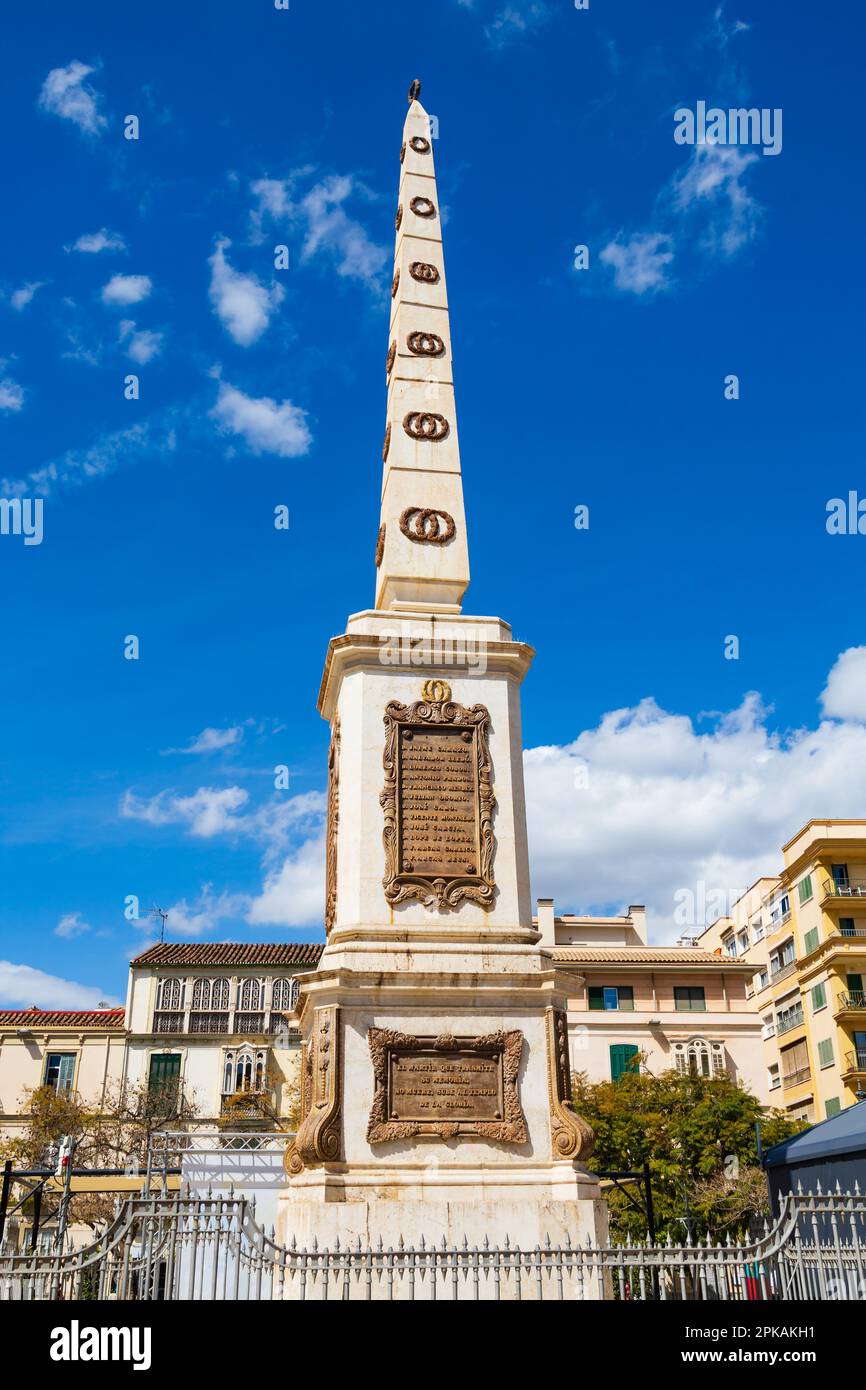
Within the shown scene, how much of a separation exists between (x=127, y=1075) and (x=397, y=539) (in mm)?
44586

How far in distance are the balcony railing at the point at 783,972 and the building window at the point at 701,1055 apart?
4806 mm

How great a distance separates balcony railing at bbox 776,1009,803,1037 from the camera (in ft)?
153

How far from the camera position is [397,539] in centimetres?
1503

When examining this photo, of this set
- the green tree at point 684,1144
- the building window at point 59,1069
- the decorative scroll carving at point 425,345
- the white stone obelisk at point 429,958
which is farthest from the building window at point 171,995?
the decorative scroll carving at point 425,345

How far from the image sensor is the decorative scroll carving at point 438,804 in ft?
40.9

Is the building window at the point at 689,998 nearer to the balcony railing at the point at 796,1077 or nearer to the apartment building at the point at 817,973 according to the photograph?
→ the apartment building at the point at 817,973

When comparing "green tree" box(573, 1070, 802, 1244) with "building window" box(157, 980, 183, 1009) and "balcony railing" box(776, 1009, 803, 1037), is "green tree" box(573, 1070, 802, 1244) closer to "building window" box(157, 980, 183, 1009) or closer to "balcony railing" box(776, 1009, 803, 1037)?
"balcony railing" box(776, 1009, 803, 1037)

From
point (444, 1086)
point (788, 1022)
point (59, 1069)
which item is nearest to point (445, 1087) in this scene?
point (444, 1086)

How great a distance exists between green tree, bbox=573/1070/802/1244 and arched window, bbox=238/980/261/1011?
2360 cm

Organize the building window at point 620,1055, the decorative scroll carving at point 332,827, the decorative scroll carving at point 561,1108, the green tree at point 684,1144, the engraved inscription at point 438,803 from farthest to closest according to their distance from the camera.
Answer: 1. the building window at point 620,1055
2. the green tree at point 684,1144
3. the decorative scroll carving at point 332,827
4. the engraved inscription at point 438,803
5. the decorative scroll carving at point 561,1108

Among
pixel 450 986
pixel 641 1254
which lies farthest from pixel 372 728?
pixel 641 1254

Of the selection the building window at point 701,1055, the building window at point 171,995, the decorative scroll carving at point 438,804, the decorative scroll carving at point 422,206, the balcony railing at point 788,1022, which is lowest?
the decorative scroll carving at point 438,804

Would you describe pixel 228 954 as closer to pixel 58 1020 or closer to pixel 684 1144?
pixel 58 1020

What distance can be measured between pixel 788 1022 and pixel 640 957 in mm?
6990
